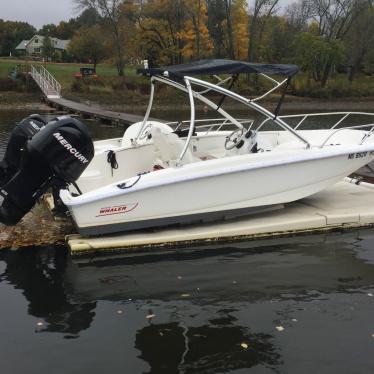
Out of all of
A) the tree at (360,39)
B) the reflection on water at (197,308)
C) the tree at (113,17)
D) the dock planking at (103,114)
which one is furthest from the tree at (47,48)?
the reflection on water at (197,308)

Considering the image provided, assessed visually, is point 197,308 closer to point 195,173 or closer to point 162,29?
point 195,173

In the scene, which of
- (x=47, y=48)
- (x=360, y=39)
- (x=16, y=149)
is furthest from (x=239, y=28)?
(x=16, y=149)

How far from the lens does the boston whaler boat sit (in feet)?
22.1

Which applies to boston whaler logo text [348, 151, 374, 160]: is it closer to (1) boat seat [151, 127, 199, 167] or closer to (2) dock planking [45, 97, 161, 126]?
(1) boat seat [151, 127, 199, 167]

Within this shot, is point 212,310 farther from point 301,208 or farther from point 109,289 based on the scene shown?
point 301,208

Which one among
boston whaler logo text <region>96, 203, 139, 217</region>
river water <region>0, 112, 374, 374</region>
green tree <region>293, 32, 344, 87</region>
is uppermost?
green tree <region>293, 32, 344, 87</region>

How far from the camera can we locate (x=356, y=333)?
493 centimetres

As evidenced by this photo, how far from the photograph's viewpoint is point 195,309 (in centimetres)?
540

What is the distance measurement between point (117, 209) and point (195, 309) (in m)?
1.92

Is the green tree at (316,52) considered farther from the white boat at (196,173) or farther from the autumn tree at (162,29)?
the white boat at (196,173)

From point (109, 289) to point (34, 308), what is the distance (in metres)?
0.84

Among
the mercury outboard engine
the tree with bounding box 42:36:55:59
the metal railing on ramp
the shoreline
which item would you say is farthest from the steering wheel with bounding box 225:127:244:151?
the tree with bounding box 42:36:55:59

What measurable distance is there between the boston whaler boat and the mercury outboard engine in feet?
0.17

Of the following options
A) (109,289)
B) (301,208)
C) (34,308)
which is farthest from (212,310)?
(301,208)
